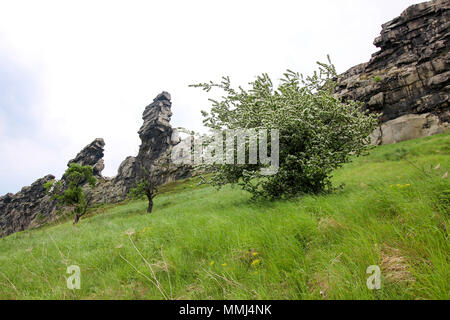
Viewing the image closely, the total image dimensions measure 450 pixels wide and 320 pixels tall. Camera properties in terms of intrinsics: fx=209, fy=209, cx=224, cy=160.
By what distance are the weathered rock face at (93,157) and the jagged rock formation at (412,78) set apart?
113873mm

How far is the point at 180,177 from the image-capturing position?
3275 inches

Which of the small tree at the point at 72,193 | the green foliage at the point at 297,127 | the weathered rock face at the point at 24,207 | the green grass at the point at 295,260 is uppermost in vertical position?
the green foliage at the point at 297,127

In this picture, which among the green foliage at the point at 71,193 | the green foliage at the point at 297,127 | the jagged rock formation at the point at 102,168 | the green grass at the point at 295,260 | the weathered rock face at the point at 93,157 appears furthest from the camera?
the weathered rock face at the point at 93,157

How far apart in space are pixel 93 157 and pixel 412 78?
126 meters

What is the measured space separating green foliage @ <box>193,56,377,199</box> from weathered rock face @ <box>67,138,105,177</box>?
384 ft

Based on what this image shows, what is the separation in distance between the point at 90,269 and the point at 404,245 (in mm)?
5571

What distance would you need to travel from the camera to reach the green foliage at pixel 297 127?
302 inches

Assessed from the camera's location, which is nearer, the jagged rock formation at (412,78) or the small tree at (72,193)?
the small tree at (72,193)

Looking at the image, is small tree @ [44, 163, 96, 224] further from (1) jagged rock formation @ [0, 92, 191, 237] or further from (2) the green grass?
(1) jagged rock formation @ [0, 92, 191, 237]

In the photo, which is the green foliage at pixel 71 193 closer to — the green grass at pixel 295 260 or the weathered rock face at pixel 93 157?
the green grass at pixel 295 260

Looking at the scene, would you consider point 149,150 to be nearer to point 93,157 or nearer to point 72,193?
point 93,157

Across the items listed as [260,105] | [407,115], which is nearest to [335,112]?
[260,105]

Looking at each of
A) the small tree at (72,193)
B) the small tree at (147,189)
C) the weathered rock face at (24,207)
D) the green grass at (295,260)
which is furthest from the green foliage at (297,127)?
the weathered rock face at (24,207)
